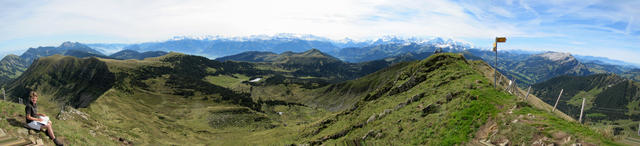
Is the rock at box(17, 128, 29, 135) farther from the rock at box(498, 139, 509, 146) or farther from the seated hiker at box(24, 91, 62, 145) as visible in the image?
the rock at box(498, 139, 509, 146)

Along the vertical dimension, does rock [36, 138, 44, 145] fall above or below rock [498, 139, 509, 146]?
below

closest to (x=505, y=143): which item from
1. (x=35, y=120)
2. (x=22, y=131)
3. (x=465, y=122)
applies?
(x=465, y=122)

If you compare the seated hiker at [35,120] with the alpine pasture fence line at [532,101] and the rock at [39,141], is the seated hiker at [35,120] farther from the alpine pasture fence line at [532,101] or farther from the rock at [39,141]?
the alpine pasture fence line at [532,101]

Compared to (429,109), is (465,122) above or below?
above

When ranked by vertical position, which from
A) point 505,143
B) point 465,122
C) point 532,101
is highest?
point 532,101

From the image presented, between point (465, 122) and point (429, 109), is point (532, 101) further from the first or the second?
point (465, 122)

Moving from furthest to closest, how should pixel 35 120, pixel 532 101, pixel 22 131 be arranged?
pixel 532 101, pixel 22 131, pixel 35 120

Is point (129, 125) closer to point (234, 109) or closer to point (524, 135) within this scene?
point (234, 109)

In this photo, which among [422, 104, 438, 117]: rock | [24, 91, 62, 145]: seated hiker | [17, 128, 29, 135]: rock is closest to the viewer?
[24, 91, 62, 145]: seated hiker

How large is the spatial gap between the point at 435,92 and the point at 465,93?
28.4ft

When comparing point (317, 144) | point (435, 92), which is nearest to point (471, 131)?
point (435, 92)

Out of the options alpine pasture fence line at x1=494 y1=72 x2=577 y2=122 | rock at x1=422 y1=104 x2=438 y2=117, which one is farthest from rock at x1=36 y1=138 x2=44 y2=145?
alpine pasture fence line at x1=494 y1=72 x2=577 y2=122

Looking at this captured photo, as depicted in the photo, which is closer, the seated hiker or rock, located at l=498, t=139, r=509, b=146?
rock, located at l=498, t=139, r=509, b=146

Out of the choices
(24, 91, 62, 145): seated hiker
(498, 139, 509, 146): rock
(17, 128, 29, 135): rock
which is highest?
(24, 91, 62, 145): seated hiker
